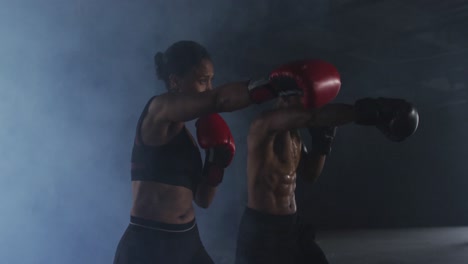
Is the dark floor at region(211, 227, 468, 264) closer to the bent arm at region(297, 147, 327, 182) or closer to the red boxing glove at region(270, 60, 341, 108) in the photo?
the bent arm at region(297, 147, 327, 182)

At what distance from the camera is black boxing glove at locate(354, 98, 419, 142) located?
1.83m

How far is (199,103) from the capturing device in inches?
57.4

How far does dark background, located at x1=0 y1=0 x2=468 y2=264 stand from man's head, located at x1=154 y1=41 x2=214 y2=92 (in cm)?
165

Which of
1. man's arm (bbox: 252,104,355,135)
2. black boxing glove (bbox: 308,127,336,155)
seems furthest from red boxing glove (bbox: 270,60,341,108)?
black boxing glove (bbox: 308,127,336,155)

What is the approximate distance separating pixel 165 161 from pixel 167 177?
0.06 meters

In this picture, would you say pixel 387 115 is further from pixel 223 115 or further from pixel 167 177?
pixel 223 115

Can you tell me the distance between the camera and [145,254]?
1.67 metres

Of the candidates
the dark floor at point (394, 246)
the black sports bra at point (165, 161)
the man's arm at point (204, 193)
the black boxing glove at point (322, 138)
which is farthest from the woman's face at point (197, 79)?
the dark floor at point (394, 246)

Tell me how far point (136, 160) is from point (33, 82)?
5.79ft

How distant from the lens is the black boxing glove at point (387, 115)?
1826mm

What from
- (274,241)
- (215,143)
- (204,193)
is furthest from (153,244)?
(274,241)

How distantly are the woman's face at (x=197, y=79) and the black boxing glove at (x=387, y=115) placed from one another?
0.56m

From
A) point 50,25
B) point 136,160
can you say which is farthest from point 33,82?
point 136,160

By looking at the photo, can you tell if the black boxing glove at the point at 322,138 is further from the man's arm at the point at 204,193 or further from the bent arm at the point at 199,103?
the bent arm at the point at 199,103
